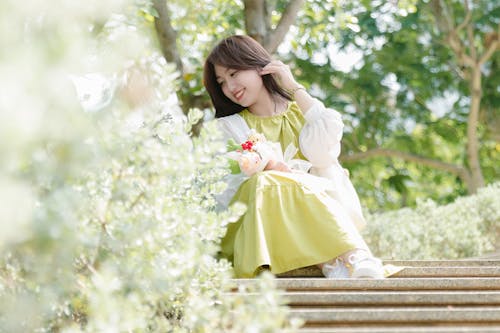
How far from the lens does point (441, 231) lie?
6.53 metres

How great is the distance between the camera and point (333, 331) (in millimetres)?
2592

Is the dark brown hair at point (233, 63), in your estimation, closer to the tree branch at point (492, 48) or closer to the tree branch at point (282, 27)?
the tree branch at point (282, 27)

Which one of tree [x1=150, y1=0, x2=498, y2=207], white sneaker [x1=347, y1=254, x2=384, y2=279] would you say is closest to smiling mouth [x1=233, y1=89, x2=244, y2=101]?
white sneaker [x1=347, y1=254, x2=384, y2=279]

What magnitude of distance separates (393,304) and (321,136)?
4.79 feet

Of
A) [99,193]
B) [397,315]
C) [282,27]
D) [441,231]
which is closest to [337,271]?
[397,315]

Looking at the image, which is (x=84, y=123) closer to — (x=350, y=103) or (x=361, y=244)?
(x=361, y=244)

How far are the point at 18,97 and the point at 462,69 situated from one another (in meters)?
9.65

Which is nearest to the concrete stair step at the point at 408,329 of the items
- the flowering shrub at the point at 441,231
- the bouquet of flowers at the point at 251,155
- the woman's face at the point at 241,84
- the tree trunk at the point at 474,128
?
the bouquet of flowers at the point at 251,155

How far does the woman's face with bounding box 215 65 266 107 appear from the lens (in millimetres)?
4539

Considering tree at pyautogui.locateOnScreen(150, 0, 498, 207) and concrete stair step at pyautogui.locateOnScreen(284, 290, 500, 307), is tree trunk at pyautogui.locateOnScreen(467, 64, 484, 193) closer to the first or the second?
tree at pyautogui.locateOnScreen(150, 0, 498, 207)

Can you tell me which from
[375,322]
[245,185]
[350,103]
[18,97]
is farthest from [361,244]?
[350,103]

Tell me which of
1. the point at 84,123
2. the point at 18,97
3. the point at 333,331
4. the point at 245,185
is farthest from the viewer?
the point at 245,185

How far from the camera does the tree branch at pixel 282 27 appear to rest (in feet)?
21.9

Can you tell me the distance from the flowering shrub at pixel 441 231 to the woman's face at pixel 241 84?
7.71 ft
